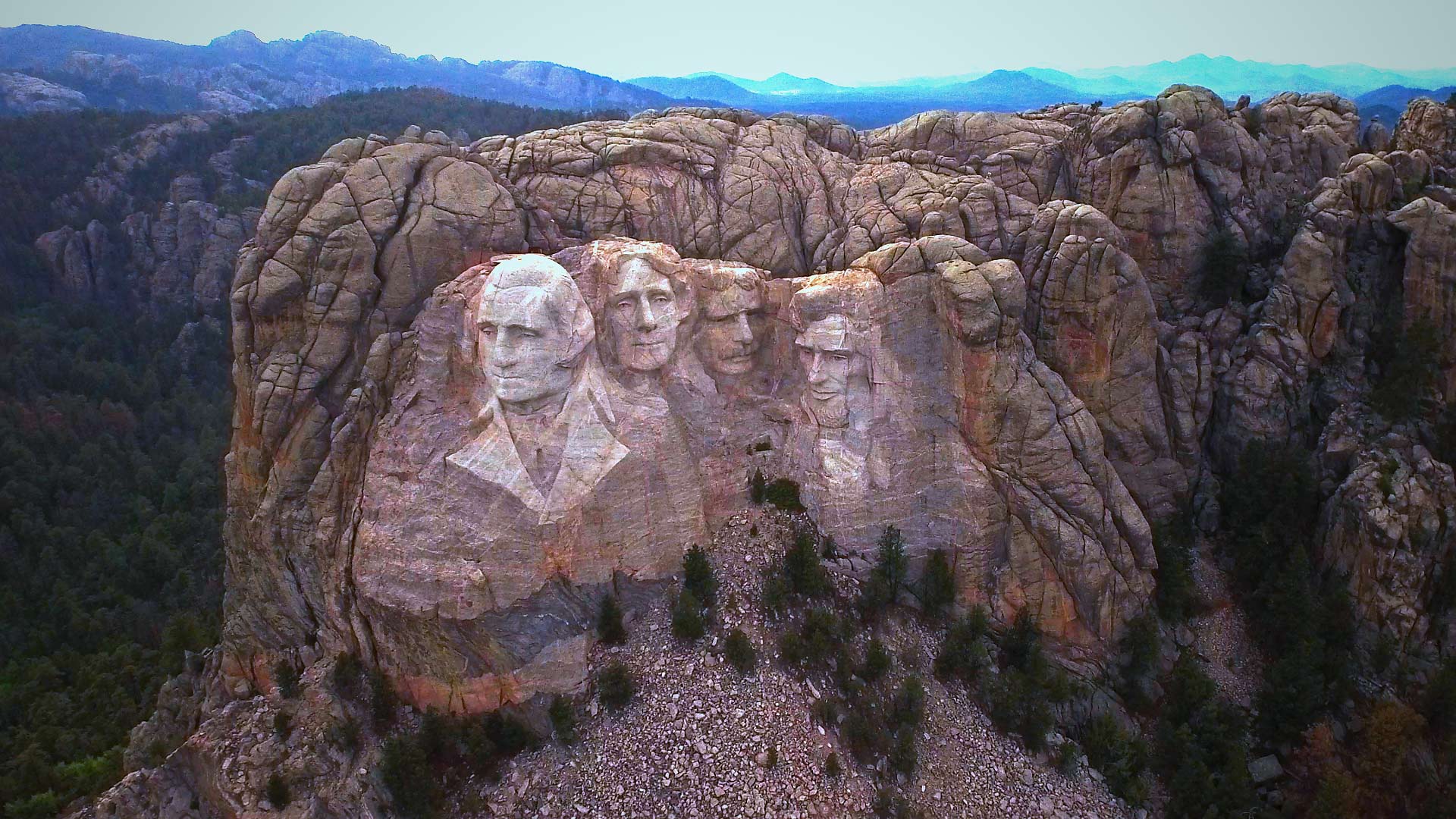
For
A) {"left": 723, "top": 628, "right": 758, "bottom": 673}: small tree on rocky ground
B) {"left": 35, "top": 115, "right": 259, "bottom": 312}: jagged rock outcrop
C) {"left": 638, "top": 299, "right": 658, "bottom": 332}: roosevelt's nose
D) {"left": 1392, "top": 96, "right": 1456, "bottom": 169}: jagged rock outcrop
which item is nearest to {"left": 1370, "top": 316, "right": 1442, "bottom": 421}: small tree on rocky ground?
{"left": 1392, "top": 96, "right": 1456, "bottom": 169}: jagged rock outcrop

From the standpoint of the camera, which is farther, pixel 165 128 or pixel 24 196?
pixel 165 128

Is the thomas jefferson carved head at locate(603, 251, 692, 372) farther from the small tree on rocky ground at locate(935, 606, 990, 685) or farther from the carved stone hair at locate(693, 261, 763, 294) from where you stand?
the small tree on rocky ground at locate(935, 606, 990, 685)

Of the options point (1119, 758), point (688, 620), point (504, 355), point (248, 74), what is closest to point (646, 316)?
point (504, 355)

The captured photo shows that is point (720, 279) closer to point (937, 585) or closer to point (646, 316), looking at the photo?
point (646, 316)

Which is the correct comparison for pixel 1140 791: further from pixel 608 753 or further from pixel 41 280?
pixel 41 280

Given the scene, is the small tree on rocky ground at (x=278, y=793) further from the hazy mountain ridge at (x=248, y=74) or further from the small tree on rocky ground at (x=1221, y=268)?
the hazy mountain ridge at (x=248, y=74)

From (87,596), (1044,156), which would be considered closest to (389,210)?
(1044,156)

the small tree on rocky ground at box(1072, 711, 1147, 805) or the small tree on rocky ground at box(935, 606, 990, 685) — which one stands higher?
the small tree on rocky ground at box(935, 606, 990, 685)
